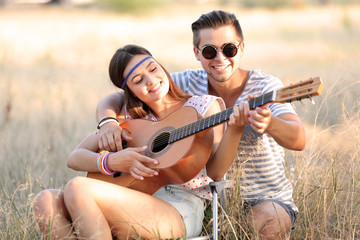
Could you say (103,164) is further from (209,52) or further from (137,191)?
(209,52)

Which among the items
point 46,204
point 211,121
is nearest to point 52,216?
point 46,204

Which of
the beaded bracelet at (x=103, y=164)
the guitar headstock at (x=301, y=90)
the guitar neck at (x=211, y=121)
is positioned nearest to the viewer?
the guitar headstock at (x=301, y=90)

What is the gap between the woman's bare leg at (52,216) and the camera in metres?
2.79

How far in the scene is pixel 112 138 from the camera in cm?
309

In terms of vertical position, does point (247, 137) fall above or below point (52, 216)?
above

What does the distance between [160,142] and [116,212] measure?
1.63 ft

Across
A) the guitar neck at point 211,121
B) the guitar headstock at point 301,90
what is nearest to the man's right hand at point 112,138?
the guitar neck at point 211,121

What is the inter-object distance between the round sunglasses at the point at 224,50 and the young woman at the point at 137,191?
29 centimetres

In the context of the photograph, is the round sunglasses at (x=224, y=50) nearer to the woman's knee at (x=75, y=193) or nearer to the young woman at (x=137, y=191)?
the young woman at (x=137, y=191)

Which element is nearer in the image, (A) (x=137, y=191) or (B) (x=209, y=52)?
(A) (x=137, y=191)

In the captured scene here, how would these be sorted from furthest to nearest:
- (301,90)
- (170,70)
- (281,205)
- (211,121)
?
(170,70)
(281,205)
(211,121)
(301,90)

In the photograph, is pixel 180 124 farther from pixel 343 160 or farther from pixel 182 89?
pixel 343 160

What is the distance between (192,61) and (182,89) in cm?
764

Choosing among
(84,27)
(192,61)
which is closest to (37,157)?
(192,61)
